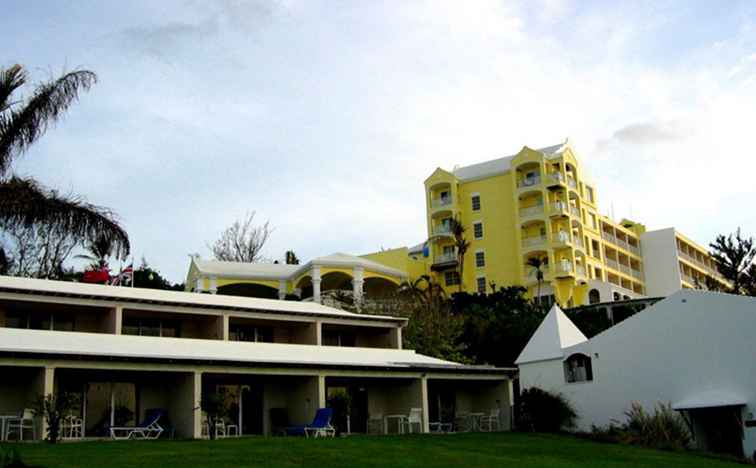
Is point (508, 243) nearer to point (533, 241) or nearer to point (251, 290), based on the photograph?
point (533, 241)

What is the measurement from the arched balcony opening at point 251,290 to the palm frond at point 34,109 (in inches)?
1416

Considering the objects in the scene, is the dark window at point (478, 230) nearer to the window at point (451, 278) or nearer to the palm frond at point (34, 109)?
the window at point (451, 278)

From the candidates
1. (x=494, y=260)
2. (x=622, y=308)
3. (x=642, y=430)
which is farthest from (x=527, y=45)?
(x=494, y=260)

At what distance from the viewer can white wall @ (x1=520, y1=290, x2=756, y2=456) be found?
2777cm

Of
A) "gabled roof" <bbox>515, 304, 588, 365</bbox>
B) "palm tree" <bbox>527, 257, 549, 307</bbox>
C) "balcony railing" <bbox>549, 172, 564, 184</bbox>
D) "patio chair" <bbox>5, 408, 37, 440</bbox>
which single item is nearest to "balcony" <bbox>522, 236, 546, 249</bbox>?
"palm tree" <bbox>527, 257, 549, 307</bbox>

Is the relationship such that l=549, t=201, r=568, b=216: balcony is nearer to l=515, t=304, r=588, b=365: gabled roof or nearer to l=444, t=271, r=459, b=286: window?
l=444, t=271, r=459, b=286: window

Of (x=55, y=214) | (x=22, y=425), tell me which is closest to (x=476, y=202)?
(x=22, y=425)

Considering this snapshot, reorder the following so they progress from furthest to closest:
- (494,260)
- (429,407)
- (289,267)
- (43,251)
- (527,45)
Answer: (494,260)
(289,267)
(43,251)
(429,407)
(527,45)

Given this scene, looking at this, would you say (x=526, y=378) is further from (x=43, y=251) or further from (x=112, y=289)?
(x=43, y=251)

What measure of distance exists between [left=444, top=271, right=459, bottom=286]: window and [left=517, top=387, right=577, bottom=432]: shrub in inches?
1274

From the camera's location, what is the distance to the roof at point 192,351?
24.3 m

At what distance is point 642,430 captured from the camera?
2870 centimetres

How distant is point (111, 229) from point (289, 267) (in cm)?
3741

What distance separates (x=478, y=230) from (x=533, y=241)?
15.2ft
